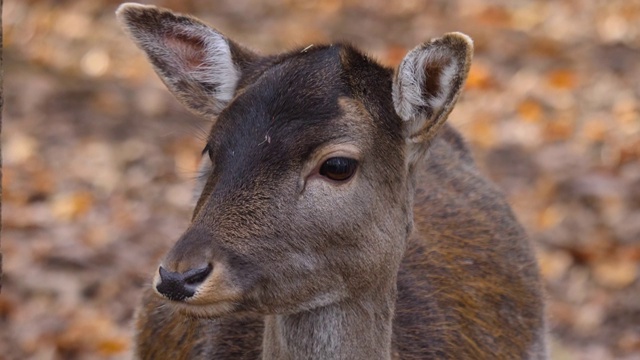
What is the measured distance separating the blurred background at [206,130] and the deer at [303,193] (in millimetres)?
873

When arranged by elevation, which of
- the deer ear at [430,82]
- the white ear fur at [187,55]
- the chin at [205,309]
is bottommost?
the chin at [205,309]

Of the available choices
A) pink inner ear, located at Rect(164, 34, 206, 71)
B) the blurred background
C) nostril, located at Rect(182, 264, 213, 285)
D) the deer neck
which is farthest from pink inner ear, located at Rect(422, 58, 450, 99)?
the blurred background

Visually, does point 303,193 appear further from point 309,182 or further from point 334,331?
point 334,331

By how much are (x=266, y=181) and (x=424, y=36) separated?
9.35m

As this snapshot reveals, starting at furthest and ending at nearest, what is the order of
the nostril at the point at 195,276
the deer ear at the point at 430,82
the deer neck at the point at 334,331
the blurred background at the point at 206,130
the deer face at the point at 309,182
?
the blurred background at the point at 206,130 < the deer neck at the point at 334,331 < the deer ear at the point at 430,82 < the deer face at the point at 309,182 < the nostril at the point at 195,276

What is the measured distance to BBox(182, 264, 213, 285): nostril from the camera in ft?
12.8

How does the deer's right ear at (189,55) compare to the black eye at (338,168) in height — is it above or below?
above

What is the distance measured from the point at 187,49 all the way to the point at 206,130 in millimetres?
1589

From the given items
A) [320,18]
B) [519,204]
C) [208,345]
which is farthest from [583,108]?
[208,345]

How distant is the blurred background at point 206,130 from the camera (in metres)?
7.89

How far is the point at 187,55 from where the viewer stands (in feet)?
16.0

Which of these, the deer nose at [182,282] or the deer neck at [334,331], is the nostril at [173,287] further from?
the deer neck at [334,331]

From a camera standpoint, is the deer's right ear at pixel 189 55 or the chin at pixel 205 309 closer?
the chin at pixel 205 309

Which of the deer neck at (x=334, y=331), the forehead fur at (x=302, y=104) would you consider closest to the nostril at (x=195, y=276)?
the forehead fur at (x=302, y=104)
